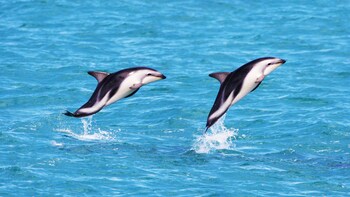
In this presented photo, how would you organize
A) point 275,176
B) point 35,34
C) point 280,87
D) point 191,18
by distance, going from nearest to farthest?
1. point 275,176
2. point 280,87
3. point 35,34
4. point 191,18

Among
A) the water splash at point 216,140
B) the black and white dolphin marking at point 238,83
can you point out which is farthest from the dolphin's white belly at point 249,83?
the water splash at point 216,140

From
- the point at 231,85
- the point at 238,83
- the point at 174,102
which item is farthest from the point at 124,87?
the point at 174,102

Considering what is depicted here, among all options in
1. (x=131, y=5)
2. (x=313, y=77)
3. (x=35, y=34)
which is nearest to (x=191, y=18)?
(x=131, y=5)

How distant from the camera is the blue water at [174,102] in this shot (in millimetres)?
17141

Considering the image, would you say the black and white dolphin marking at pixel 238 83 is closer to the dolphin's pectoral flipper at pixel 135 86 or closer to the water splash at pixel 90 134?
the dolphin's pectoral flipper at pixel 135 86

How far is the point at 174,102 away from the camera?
22750mm

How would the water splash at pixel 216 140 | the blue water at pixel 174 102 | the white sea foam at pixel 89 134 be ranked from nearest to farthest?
the blue water at pixel 174 102
the water splash at pixel 216 140
the white sea foam at pixel 89 134

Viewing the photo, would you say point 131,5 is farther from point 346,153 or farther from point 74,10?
point 346,153

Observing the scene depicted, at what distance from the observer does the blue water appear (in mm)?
17141

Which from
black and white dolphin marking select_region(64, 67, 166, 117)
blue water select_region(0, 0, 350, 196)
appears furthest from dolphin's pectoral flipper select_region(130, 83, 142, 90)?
blue water select_region(0, 0, 350, 196)

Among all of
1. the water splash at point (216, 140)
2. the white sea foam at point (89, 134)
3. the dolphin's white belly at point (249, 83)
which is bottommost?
the white sea foam at point (89, 134)

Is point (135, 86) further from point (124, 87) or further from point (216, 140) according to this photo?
point (216, 140)

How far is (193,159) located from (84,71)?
7.73 m

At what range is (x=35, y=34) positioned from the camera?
1141 inches
